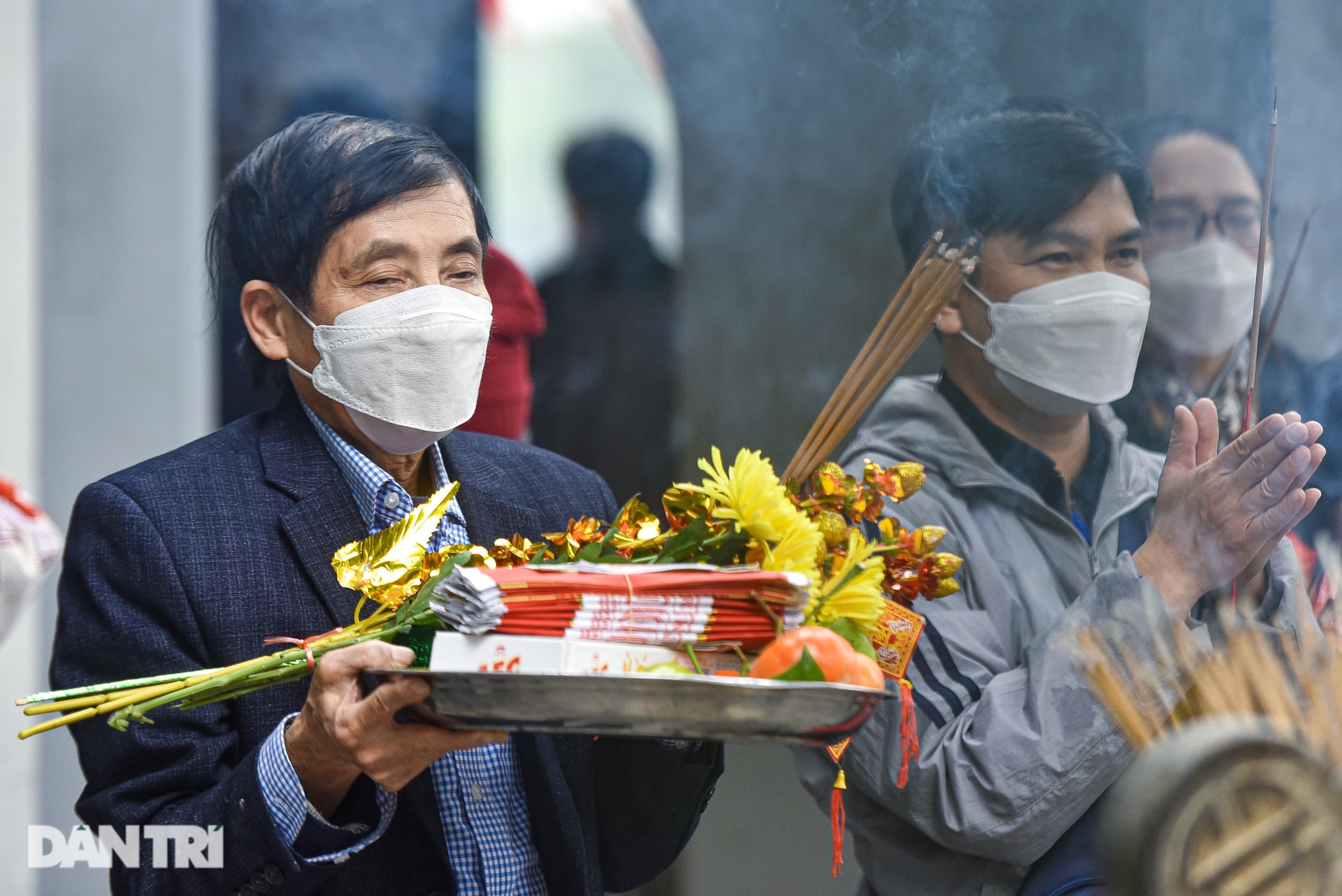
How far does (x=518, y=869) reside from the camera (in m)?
1.94

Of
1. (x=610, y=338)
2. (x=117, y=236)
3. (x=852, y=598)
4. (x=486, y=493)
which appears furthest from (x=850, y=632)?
(x=117, y=236)

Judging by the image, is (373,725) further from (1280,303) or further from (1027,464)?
(1280,303)

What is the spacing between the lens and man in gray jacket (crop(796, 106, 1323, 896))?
1.92 m

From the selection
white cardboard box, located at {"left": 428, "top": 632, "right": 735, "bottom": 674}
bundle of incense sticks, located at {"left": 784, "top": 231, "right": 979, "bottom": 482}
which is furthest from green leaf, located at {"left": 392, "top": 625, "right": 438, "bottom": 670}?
bundle of incense sticks, located at {"left": 784, "top": 231, "right": 979, "bottom": 482}

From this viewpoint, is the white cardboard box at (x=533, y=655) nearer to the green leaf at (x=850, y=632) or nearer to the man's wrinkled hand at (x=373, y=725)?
the man's wrinkled hand at (x=373, y=725)

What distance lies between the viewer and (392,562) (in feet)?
5.69

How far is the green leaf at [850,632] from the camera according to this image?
62.6 inches

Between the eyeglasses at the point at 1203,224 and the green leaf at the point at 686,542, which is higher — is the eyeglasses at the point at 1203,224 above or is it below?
above

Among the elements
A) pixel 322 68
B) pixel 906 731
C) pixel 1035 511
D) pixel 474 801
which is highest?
pixel 322 68

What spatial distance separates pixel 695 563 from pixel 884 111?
1.17 meters

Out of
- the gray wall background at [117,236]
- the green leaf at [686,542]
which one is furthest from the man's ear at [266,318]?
the gray wall background at [117,236]

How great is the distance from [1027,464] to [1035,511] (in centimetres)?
8

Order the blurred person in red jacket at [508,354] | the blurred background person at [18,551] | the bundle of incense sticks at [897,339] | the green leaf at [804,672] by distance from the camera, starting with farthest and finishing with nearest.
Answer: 1. the blurred person in red jacket at [508,354]
2. the blurred background person at [18,551]
3. the bundle of incense sticks at [897,339]
4. the green leaf at [804,672]

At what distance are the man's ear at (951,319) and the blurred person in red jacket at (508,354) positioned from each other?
948 mm
